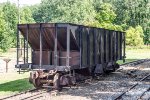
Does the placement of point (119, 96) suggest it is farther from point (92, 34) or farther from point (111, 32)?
point (111, 32)

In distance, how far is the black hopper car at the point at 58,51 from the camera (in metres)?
17.0

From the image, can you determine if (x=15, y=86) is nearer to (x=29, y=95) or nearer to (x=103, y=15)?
(x=29, y=95)

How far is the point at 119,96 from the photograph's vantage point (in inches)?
602

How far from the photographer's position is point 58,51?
714 inches

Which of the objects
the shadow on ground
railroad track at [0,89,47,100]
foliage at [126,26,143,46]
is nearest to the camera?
railroad track at [0,89,47,100]

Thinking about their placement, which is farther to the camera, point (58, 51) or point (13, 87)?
point (13, 87)

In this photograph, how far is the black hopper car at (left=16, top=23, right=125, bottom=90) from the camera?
1705cm

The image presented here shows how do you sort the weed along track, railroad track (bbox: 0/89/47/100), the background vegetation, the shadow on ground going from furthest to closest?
the background vegetation, the shadow on ground, the weed along track, railroad track (bbox: 0/89/47/100)

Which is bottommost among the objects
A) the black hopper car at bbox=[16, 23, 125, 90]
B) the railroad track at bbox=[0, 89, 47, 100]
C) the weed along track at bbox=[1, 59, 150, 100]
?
the weed along track at bbox=[1, 59, 150, 100]

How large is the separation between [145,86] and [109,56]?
16.4 feet

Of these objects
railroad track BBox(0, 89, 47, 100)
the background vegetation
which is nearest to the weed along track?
railroad track BBox(0, 89, 47, 100)

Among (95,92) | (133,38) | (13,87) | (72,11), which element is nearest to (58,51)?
(95,92)

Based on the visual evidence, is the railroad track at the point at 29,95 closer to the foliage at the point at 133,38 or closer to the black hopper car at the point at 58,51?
the black hopper car at the point at 58,51

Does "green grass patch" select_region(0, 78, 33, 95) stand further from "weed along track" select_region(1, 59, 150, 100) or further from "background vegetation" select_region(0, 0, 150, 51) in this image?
"background vegetation" select_region(0, 0, 150, 51)
